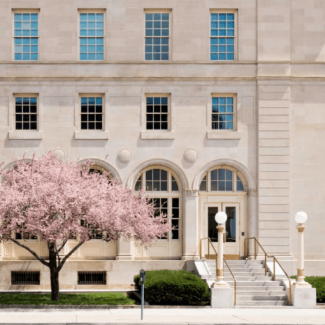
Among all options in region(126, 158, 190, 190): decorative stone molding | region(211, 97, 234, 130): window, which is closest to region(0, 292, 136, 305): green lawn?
region(126, 158, 190, 190): decorative stone molding

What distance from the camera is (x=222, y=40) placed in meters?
35.3

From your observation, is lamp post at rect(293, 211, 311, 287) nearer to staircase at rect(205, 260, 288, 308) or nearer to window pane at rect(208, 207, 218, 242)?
staircase at rect(205, 260, 288, 308)

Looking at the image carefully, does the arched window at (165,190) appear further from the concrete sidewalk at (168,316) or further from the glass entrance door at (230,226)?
Answer: the concrete sidewalk at (168,316)

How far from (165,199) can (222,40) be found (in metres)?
7.60

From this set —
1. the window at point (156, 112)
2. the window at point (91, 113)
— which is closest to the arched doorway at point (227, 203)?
the window at point (156, 112)

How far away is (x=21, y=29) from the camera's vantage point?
3519 cm

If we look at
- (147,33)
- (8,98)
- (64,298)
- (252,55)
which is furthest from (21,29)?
(64,298)

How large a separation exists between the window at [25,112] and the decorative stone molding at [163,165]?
16.2 feet

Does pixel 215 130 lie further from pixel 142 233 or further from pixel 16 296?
pixel 16 296

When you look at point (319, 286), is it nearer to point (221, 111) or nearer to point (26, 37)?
point (221, 111)

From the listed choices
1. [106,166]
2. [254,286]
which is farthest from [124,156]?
[254,286]

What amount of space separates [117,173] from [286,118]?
7.88 meters

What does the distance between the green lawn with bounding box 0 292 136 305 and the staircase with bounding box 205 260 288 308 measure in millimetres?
3871

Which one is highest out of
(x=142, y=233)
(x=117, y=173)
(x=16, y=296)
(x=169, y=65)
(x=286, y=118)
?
(x=169, y=65)
